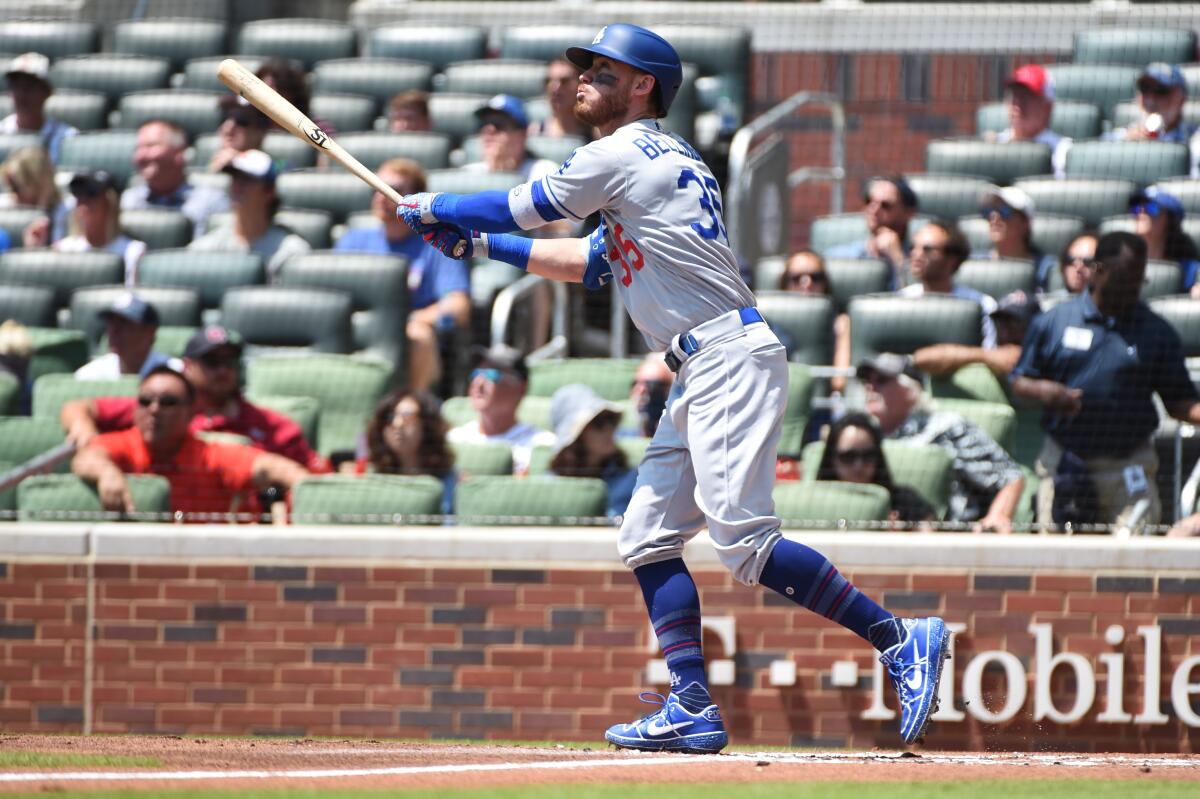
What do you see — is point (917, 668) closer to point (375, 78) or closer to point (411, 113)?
point (411, 113)

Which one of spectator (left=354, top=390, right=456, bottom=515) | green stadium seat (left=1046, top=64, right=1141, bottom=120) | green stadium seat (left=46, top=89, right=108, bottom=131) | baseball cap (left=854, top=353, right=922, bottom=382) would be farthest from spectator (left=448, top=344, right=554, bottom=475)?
green stadium seat (left=1046, top=64, right=1141, bottom=120)

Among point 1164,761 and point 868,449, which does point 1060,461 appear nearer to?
point 868,449

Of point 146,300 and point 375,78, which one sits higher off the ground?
point 375,78

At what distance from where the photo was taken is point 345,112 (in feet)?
33.2

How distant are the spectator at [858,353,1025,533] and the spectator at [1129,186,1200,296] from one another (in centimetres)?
171

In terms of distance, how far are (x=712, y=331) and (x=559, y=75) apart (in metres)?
5.00

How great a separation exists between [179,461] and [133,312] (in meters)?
0.92

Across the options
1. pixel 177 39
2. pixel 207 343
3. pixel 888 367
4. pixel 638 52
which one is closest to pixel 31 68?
pixel 177 39

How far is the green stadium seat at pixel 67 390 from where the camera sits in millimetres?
6832

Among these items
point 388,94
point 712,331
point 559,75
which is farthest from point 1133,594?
point 388,94

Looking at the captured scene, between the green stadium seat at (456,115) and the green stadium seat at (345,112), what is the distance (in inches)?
14.5

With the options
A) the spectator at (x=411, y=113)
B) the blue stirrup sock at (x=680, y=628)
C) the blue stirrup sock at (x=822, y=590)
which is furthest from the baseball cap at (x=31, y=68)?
the blue stirrup sock at (x=822, y=590)

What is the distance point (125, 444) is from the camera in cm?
647

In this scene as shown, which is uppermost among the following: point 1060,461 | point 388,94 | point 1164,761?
point 388,94
